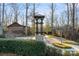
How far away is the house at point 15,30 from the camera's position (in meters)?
4.56

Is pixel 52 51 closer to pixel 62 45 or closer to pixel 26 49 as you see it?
pixel 62 45

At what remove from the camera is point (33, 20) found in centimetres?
456

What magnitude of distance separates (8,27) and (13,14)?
0.28m

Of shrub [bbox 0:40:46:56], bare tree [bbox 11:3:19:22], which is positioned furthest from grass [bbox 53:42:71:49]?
bare tree [bbox 11:3:19:22]

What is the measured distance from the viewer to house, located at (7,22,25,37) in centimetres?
456

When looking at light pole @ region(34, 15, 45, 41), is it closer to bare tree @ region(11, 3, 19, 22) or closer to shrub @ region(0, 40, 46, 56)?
shrub @ region(0, 40, 46, 56)

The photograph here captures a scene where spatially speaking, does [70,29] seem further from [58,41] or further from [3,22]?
[3,22]

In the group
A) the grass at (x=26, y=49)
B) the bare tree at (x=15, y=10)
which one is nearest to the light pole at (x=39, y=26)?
the grass at (x=26, y=49)

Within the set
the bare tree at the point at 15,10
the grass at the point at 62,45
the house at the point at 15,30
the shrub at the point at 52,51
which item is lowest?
the shrub at the point at 52,51

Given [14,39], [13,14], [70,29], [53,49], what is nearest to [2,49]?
[14,39]

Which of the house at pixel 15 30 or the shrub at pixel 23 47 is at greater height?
the house at pixel 15 30

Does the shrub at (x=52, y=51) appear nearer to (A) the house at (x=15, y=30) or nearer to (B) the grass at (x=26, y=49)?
(B) the grass at (x=26, y=49)

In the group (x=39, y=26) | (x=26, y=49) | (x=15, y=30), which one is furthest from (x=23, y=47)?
(x=39, y=26)

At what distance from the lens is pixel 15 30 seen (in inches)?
Answer: 179
